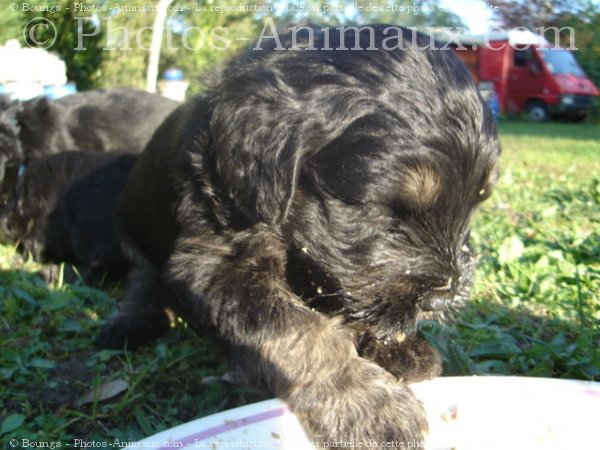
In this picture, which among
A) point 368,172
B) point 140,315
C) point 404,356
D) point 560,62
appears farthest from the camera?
point 560,62

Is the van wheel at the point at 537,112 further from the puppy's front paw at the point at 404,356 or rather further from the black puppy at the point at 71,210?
the puppy's front paw at the point at 404,356

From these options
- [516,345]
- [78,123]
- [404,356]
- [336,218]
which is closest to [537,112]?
[78,123]

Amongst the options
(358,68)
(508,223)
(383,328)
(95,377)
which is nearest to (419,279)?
(383,328)

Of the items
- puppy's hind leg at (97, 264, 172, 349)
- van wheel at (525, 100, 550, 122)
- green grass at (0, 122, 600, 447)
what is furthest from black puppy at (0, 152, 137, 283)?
van wheel at (525, 100, 550, 122)

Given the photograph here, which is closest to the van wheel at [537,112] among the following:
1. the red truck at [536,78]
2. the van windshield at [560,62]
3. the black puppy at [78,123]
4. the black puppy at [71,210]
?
the red truck at [536,78]

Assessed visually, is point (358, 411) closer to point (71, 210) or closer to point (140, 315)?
point (140, 315)

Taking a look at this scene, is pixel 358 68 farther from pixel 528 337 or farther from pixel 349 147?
pixel 528 337

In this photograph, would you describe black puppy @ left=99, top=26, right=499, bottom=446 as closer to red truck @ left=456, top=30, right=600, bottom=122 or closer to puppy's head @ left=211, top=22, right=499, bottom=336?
puppy's head @ left=211, top=22, right=499, bottom=336
